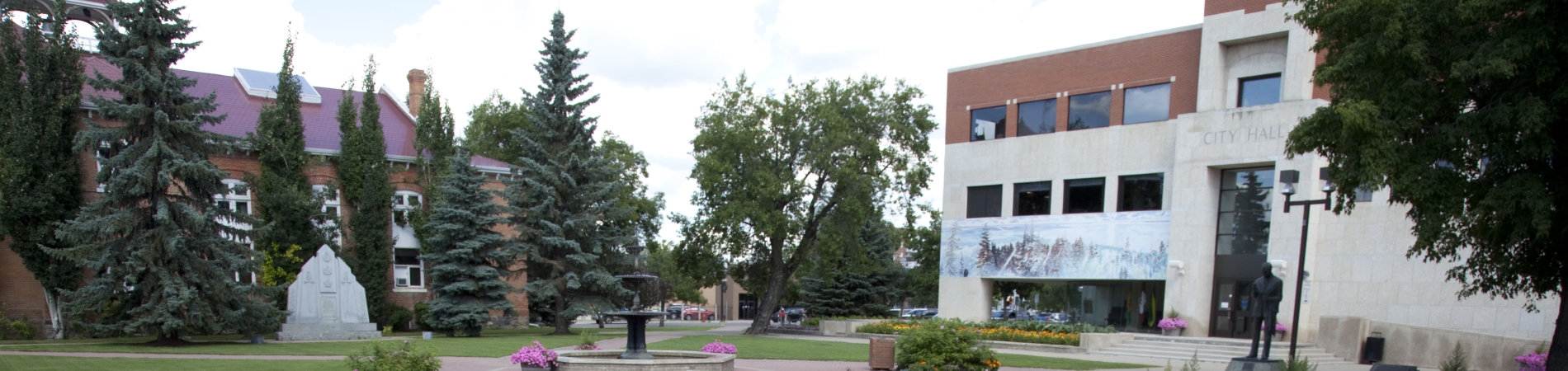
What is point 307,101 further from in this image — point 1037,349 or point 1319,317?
point 1319,317

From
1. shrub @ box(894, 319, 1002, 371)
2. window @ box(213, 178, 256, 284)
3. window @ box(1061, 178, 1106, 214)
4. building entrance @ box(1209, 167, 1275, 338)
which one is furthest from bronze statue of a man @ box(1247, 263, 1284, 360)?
window @ box(213, 178, 256, 284)

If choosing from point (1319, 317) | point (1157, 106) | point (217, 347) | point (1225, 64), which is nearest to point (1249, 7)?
point (1225, 64)

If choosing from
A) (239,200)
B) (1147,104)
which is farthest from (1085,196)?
(239,200)

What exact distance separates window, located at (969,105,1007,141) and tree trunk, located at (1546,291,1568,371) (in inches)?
814

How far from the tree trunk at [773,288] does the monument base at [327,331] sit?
12938 millimetres

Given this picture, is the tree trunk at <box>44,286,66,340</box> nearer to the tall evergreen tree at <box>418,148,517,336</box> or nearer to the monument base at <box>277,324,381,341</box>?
the monument base at <box>277,324,381,341</box>

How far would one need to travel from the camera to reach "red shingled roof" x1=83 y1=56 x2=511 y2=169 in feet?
119

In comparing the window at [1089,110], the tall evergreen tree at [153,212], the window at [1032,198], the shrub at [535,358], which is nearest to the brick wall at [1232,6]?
the window at [1089,110]

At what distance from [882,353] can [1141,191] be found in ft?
49.4

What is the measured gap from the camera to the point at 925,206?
118 feet

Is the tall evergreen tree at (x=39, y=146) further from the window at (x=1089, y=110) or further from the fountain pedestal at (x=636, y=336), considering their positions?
the window at (x=1089, y=110)

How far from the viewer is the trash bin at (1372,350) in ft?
79.3

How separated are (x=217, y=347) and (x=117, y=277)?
123 inches

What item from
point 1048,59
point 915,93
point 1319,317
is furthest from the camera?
point 915,93
